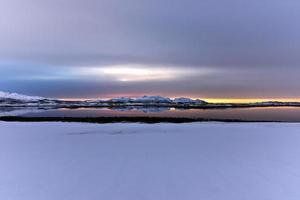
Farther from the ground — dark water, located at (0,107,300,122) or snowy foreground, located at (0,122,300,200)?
dark water, located at (0,107,300,122)

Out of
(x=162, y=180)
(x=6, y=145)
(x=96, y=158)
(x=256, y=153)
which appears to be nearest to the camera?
(x=162, y=180)

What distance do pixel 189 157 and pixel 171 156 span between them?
0.57 m

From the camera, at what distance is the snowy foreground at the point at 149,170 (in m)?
6.76

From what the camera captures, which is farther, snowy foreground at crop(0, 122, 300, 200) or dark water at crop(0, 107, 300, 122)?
dark water at crop(0, 107, 300, 122)

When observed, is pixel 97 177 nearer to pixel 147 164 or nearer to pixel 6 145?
pixel 147 164

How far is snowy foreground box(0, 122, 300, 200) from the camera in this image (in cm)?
676

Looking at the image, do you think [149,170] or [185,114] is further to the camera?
[185,114]

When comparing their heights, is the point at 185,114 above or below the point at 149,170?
above

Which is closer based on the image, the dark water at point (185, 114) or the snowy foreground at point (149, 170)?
the snowy foreground at point (149, 170)

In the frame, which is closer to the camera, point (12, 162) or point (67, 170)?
point (67, 170)

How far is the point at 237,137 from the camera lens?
1576cm

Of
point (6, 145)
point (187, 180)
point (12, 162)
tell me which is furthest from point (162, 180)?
point (6, 145)

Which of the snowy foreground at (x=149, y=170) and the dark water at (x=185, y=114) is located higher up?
the dark water at (x=185, y=114)

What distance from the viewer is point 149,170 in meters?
8.66
